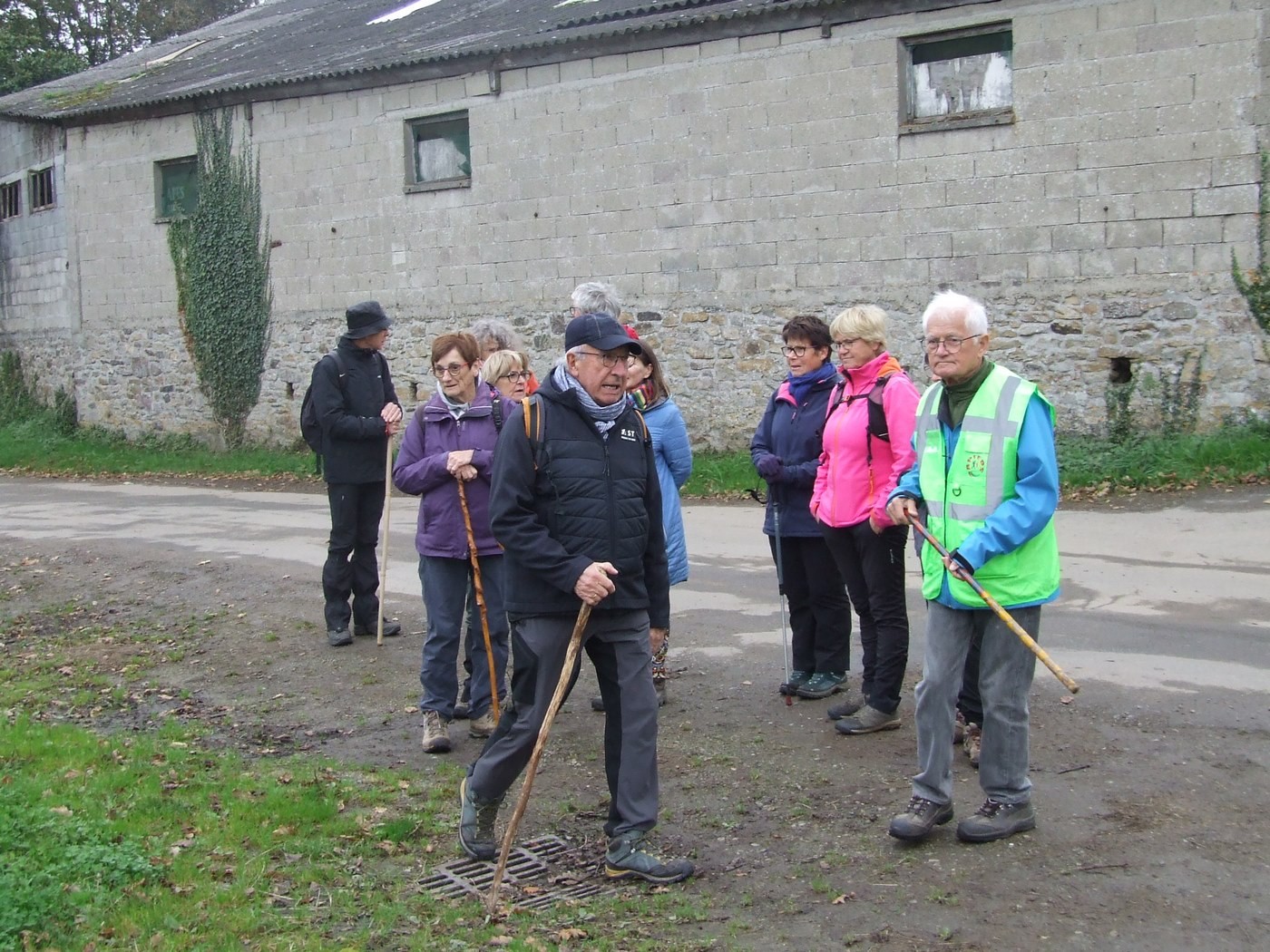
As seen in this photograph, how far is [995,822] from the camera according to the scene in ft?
15.6

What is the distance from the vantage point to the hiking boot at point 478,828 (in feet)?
16.3

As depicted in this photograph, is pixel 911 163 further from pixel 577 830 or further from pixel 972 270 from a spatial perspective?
pixel 577 830

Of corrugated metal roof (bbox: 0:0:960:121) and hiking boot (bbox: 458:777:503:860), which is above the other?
corrugated metal roof (bbox: 0:0:960:121)

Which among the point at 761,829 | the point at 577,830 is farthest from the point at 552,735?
the point at 761,829

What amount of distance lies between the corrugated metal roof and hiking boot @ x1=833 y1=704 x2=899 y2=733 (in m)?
10.5

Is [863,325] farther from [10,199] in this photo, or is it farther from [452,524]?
[10,199]

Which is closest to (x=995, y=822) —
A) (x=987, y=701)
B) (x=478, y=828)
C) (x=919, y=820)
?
(x=919, y=820)

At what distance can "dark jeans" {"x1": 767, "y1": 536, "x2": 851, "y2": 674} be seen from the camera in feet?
21.5

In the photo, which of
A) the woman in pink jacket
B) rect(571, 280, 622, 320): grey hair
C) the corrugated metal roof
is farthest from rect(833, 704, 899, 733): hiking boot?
the corrugated metal roof

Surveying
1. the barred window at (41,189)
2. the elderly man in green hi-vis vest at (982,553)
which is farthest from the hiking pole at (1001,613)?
the barred window at (41,189)

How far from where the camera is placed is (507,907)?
14.8 ft

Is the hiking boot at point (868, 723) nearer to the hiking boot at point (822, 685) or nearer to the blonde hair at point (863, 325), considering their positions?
the hiking boot at point (822, 685)

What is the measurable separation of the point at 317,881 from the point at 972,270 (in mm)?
11334

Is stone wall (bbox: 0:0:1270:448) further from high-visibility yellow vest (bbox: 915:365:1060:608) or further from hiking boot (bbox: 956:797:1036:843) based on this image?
hiking boot (bbox: 956:797:1036:843)
